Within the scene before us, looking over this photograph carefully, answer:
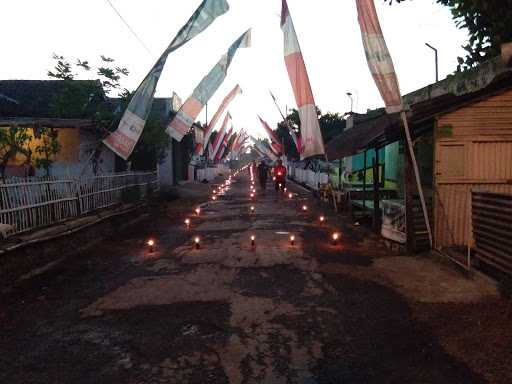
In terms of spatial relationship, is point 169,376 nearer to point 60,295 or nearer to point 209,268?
point 60,295

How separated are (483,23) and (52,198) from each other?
1173cm

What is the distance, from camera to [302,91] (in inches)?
420

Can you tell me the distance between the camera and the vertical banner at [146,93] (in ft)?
31.9

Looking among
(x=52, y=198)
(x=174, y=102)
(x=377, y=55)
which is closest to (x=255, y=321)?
(x=377, y=55)

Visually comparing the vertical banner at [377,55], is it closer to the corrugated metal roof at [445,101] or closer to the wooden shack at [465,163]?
the corrugated metal roof at [445,101]

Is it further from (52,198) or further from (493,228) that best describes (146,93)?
(493,228)

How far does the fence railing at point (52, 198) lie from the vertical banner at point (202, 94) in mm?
3352

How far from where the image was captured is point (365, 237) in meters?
12.1

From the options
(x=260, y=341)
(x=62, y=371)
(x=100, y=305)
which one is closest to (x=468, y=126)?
(x=260, y=341)

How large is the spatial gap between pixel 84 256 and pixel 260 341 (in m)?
6.46

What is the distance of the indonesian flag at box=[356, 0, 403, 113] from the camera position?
781 centimetres

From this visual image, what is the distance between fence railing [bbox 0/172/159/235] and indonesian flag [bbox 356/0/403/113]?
778 centimetres

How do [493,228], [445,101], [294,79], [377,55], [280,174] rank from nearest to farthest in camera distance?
[493,228], [377,55], [445,101], [294,79], [280,174]

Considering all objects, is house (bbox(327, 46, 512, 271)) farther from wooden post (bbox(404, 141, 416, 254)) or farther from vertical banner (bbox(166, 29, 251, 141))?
vertical banner (bbox(166, 29, 251, 141))
